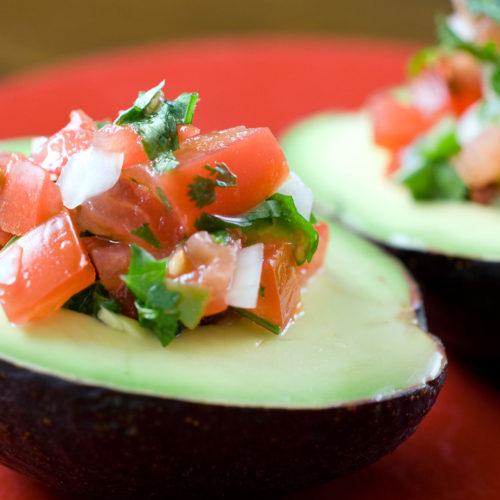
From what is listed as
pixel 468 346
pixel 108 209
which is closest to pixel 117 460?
pixel 108 209

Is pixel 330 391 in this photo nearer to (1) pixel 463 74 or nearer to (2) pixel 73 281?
(2) pixel 73 281

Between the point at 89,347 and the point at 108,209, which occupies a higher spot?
the point at 108,209

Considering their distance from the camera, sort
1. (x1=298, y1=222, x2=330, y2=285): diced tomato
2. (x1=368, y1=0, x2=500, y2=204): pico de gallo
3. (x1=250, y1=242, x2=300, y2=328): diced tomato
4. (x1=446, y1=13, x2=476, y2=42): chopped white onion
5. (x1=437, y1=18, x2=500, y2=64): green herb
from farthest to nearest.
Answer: (x1=446, y1=13, x2=476, y2=42): chopped white onion → (x1=437, y1=18, x2=500, y2=64): green herb → (x1=368, y1=0, x2=500, y2=204): pico de gallo → (x1=298, y1=222, x2=330, y2=285): diced tomato → (x1=250, y1=242, x2=300, y2=328): diced tomato

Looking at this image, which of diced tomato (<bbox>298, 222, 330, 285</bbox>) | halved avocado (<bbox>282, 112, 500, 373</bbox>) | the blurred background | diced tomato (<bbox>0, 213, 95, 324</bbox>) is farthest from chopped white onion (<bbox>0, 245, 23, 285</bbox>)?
the blurred background

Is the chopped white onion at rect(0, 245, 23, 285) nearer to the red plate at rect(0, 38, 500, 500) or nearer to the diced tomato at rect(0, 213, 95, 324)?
the diced tomato at rect(0, 213, 95, 324)

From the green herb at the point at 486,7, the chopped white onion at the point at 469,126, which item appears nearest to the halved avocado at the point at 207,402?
the chopped white onion at the point at 469,126

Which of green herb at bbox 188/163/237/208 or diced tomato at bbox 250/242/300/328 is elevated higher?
green herb at bbox 188/163/237/208
